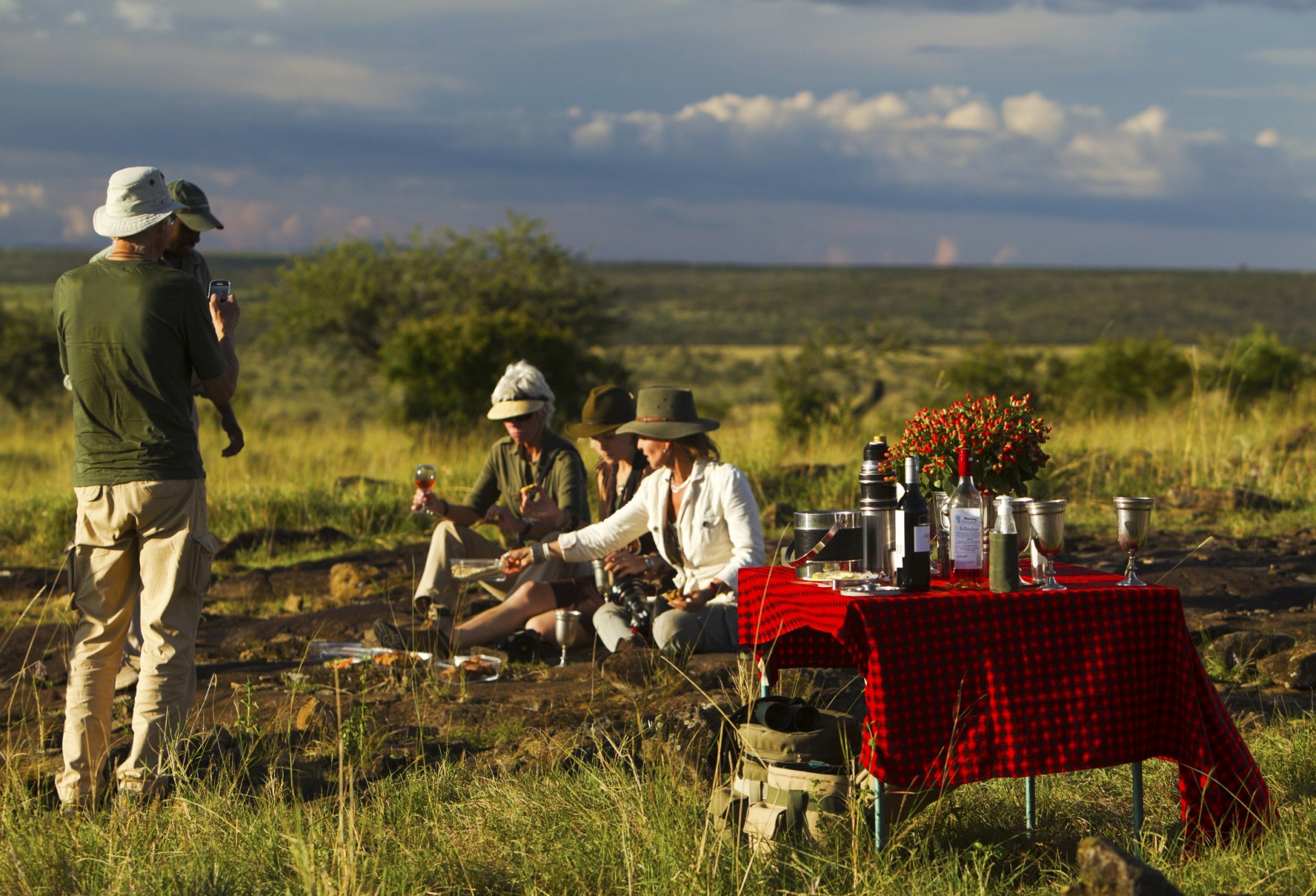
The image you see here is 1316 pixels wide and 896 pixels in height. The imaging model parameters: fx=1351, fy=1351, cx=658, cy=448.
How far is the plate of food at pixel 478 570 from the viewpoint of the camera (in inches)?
239

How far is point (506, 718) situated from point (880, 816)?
7.35 ft

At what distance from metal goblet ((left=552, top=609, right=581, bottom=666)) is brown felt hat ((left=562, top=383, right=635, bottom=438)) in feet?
2.74

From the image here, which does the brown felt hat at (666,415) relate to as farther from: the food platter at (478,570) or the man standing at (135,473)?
the man standing at (135,473)

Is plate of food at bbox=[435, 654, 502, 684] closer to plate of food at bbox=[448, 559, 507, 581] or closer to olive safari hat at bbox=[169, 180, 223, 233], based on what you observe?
plate of food at bbox=[448, 559, 507, 581]

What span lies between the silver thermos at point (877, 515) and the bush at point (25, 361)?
23524 millimetres

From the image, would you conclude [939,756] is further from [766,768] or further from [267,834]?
[267,834]

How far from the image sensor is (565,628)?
6207 mm

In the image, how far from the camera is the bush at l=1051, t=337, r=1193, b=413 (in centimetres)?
2102

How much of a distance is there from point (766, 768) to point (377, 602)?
4408mm

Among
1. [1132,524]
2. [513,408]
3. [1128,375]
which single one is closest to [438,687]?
[513,408]

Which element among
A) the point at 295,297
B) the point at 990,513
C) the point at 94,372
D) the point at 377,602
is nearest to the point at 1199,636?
the point at 990,513

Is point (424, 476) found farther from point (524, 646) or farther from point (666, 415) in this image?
point (666, 415)

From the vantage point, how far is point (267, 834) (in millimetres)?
3643

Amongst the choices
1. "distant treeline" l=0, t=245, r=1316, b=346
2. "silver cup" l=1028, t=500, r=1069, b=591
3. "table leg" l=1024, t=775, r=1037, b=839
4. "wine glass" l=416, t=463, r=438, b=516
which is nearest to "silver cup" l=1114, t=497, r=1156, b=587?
"silver cup" l=1028, t=500, r=1069, b=591
